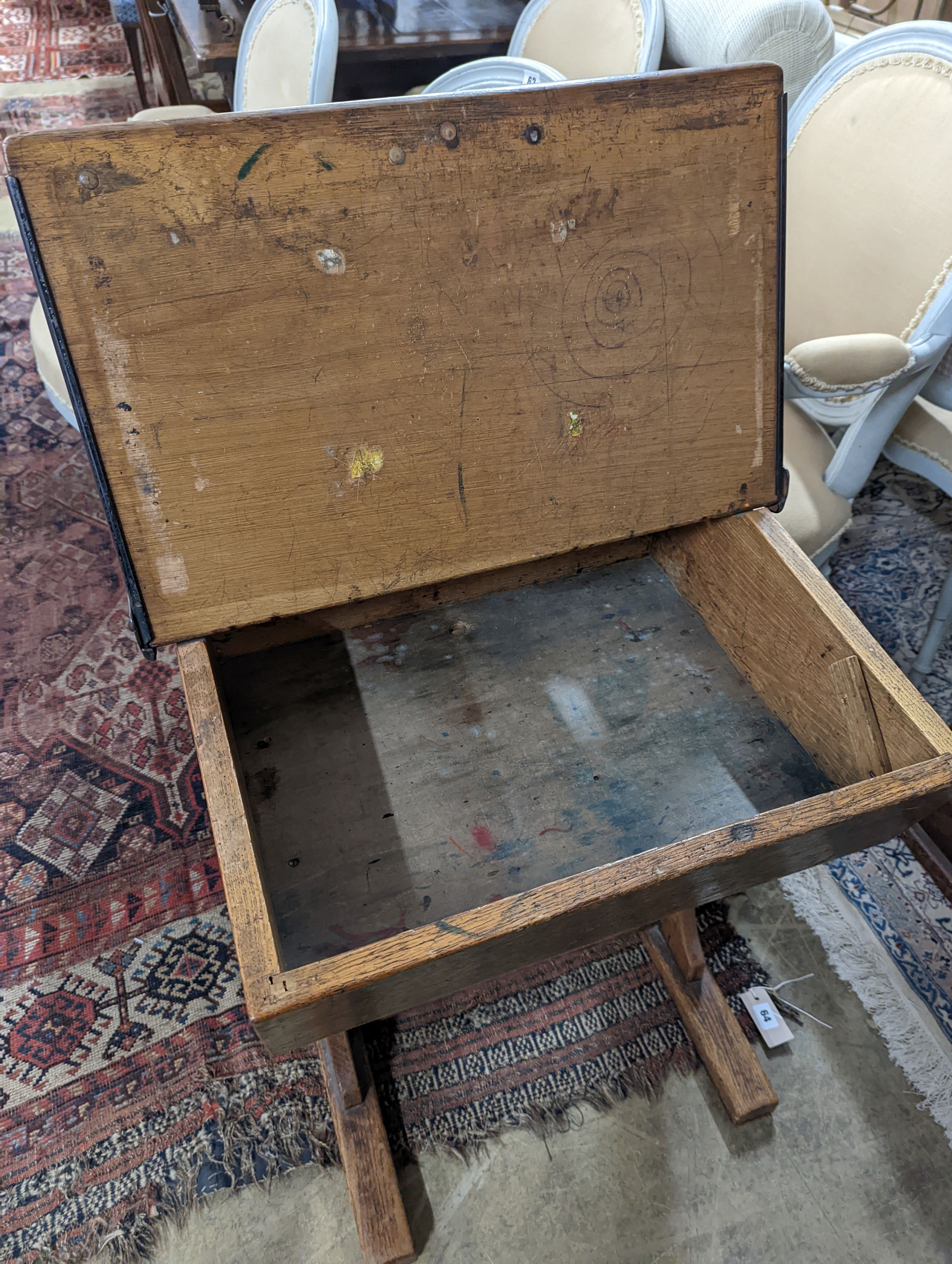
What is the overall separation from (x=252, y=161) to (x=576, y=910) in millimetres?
623

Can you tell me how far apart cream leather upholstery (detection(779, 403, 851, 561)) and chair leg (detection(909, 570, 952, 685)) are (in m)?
0.37

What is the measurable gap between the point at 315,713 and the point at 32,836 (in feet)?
2.51

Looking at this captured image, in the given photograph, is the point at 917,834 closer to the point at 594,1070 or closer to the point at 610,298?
the point at 594,1070

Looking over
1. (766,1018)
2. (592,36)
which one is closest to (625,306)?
(766,1018)

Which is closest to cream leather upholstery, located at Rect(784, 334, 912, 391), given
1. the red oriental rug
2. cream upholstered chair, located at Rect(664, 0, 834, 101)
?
cream upholstered chair, located at Rect(664, 0, 834, 101)

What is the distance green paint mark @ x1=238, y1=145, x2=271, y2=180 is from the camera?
64 centimetres

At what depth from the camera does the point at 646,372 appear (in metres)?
0.81

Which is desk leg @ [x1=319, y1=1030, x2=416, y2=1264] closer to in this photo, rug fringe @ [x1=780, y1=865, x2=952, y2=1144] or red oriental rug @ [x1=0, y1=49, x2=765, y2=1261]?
red oriental rug @ [x1=0, y1=49, x2=765, y2=1261]

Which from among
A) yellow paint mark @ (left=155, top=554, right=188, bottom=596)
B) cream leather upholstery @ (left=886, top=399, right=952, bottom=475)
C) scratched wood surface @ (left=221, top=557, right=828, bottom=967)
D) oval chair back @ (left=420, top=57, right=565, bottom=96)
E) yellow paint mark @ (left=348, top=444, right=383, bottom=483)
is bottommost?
cream leather upholstery @ (left=886, top=399, right=952, bottom=475)

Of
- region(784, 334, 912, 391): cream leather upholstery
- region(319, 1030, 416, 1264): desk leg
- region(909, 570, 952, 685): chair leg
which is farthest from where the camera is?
region(909, 570, 952, 685): chair leg

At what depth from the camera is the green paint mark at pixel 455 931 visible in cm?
56

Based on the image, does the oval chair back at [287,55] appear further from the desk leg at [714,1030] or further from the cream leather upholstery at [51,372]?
the desk leg at [714,1030]

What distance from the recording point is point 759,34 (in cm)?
162

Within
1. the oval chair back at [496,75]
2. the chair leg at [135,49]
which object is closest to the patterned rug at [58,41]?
the chair leg at [135,49]
